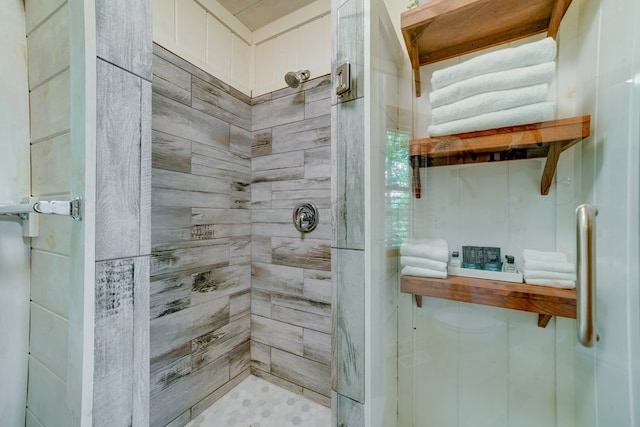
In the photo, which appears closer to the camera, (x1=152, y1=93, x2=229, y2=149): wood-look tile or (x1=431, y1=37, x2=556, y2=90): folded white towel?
(x1=431, y1=37, x2=556, y2=90): folded white towel

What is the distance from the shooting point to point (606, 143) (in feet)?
2.08

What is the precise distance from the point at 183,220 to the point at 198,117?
21.7 inches

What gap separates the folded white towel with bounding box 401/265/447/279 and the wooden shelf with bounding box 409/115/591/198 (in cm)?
36

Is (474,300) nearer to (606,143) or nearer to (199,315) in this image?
(606,143)

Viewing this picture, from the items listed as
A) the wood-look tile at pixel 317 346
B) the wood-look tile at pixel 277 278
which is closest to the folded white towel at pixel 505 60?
the wood-look tile at pixel 277 278

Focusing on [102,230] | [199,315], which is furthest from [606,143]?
[199,315]

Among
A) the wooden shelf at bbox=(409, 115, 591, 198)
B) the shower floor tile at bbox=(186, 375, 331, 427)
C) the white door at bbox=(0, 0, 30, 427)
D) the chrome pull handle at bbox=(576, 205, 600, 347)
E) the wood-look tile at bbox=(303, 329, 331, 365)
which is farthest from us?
the wood-look tile at bbox=(303, 329, 331, 365)

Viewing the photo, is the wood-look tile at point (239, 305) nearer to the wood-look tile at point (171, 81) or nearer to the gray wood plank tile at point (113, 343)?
the gray wood plank tile at point (113, 343)

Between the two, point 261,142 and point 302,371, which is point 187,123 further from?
point 302,371

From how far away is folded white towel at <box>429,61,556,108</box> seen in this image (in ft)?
2.32

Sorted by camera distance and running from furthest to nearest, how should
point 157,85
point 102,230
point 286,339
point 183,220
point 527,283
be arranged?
point 286,339
point 183,220
point 157,85
point 527,283
point 102,230

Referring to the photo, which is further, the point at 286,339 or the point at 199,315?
the point at 286,339

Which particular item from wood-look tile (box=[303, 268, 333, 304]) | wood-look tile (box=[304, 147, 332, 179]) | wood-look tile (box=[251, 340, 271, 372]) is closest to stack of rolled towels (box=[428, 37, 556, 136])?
wood-look tile (box=[304, 147, 332, 179])

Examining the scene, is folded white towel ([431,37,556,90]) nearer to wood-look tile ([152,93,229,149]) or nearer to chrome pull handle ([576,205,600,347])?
chrome pull handle ([576,205,600,347])
